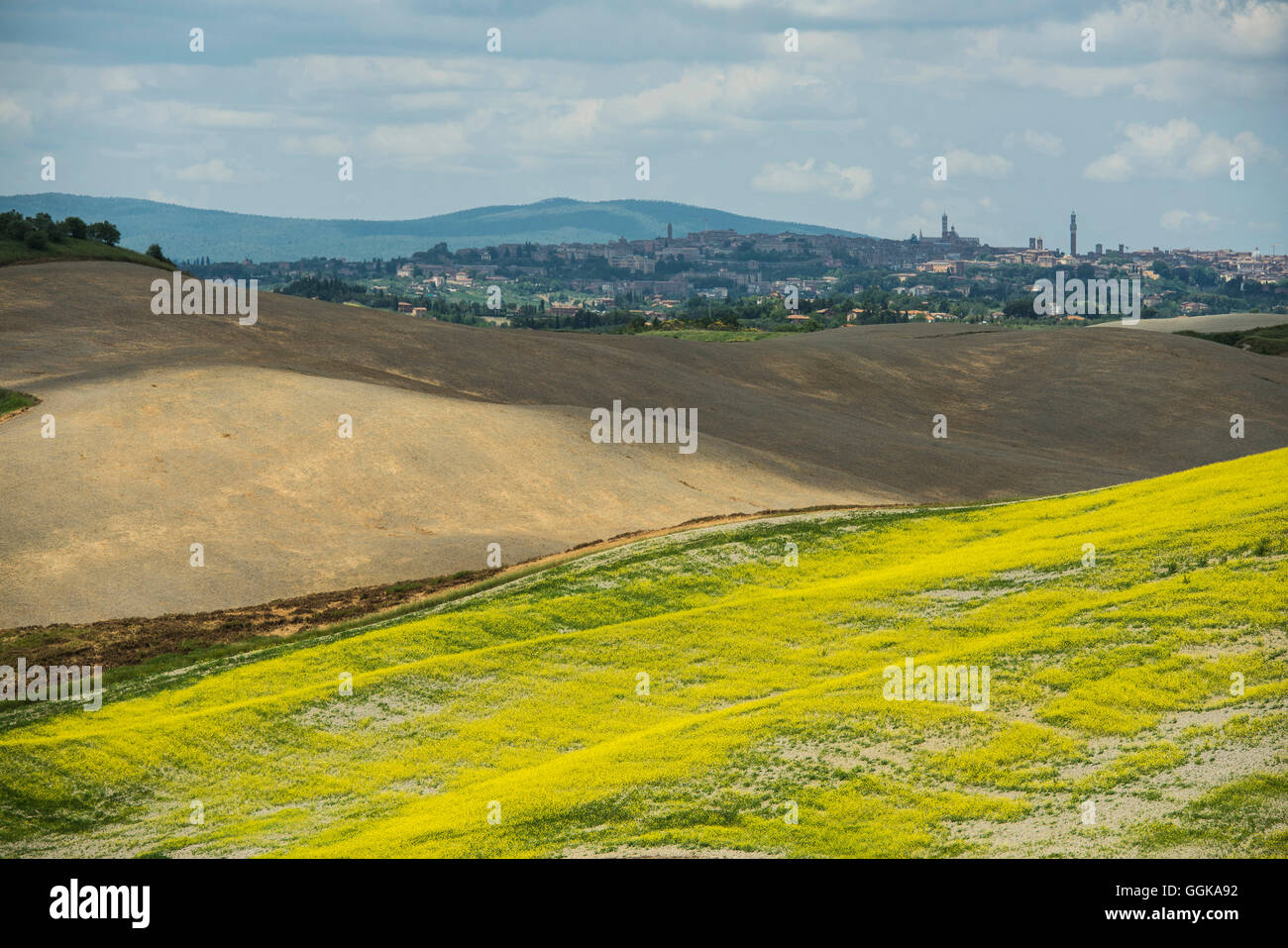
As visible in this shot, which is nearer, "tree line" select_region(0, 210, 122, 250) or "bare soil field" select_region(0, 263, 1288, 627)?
"bare soil field" select_region(0, 263, 1288, 627)

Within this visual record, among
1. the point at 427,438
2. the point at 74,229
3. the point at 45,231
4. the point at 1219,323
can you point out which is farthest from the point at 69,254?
the point at 1219,323

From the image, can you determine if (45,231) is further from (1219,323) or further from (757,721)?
(1219,323)

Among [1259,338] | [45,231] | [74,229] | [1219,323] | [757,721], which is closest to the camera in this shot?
[757,721]

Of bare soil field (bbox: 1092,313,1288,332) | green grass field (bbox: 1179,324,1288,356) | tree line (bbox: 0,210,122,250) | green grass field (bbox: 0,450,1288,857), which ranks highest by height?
tree line (bbox: 0,210,122,250)

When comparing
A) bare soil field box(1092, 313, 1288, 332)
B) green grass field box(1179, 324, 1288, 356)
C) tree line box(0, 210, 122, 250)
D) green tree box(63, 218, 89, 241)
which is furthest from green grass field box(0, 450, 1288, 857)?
bare soil field box(1092, 313, 1288, 332)

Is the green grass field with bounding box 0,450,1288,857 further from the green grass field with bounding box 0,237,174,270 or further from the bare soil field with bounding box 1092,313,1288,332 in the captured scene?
the bare soil field with bounding box 1092,313,1288,332
